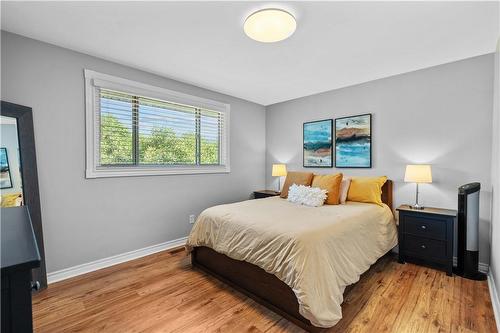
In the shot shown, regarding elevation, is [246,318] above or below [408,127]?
below

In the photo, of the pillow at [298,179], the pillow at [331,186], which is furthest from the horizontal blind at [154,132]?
the pillow at [331,186]

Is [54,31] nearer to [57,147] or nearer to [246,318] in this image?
[57,147]

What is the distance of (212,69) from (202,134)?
3.70 feet

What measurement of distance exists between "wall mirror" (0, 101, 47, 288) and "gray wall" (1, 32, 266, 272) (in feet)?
Answer: 0.34

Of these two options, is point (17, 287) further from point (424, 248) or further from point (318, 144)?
point (318, 144)

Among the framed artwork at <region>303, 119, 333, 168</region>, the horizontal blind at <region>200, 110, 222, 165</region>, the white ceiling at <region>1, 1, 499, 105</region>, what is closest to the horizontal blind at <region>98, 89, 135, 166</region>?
the white ceiling at <region>1, 1, 499, 105</region>

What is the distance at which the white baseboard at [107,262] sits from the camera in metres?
2.41

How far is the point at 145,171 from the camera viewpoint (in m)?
3.04

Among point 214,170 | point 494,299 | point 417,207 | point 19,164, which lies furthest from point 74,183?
point 494,299

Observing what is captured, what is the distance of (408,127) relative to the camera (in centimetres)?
307

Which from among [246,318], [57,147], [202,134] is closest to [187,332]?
[246,318]

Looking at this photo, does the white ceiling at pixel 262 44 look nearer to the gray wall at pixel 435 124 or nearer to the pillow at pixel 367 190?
the gray wall at pixel 435 124

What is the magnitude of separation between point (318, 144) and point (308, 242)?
98.6 inches

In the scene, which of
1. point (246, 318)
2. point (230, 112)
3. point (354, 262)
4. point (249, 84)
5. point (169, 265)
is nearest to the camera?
point (246, 318)
